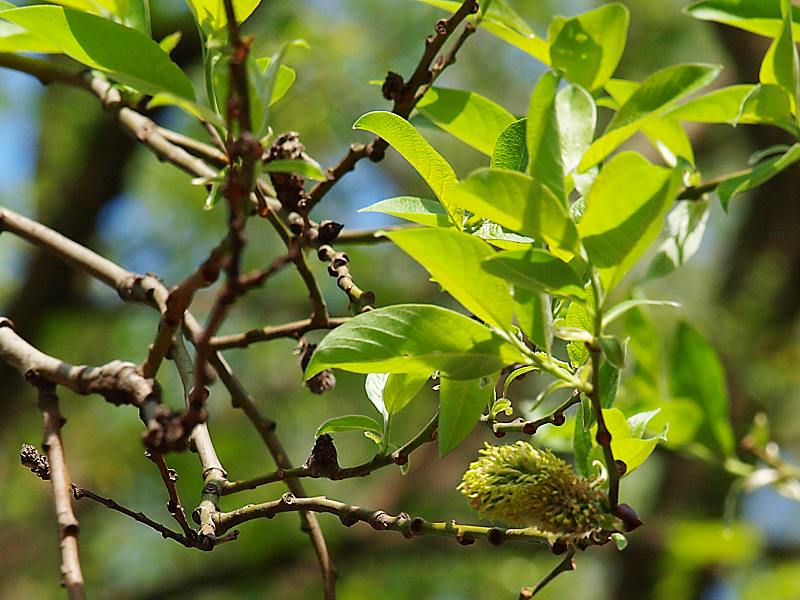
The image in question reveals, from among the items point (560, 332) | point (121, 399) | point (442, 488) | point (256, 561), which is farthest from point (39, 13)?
point (442, 488)

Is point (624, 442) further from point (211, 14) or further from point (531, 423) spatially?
point (211, 14)

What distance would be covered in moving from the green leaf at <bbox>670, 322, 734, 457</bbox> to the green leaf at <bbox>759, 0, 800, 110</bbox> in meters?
0.35

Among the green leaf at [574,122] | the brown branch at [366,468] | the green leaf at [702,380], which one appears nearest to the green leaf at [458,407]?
the brown branch at [366,468]

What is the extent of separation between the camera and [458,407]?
0.46 meters

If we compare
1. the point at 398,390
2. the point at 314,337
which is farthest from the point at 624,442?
the point at 314,337

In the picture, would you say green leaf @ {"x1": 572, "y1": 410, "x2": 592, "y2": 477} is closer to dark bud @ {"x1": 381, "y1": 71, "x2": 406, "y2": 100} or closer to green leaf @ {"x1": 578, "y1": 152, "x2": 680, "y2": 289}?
green leaf @ {"x1": 578, "y1": 152, "x2": 680, "y2": 289}

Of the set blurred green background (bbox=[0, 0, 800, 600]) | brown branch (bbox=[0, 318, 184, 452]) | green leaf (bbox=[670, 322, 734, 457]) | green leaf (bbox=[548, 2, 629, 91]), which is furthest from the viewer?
blurred green background (bbox=[0, 0, 800, 600])

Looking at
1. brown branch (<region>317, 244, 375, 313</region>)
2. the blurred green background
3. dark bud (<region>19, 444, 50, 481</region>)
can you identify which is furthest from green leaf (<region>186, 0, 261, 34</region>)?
the blurred green background

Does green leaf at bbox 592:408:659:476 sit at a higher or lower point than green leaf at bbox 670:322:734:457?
→ higher

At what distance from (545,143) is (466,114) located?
0.21 metres

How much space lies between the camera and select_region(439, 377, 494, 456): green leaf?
1.51 ft

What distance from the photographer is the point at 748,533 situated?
1928 mm

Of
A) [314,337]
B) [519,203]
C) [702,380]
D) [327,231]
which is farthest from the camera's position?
[314,337]

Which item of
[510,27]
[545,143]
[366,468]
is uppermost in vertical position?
[510,27]
